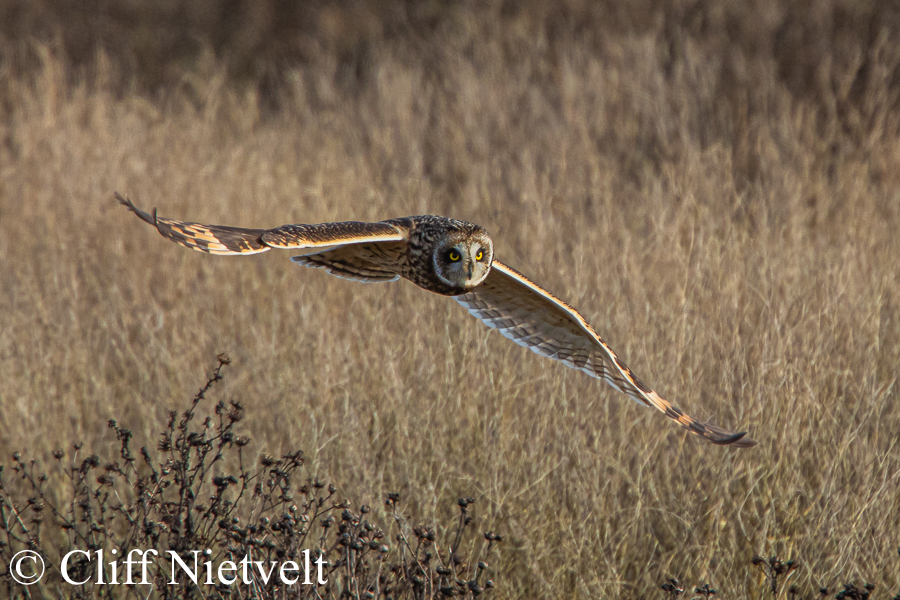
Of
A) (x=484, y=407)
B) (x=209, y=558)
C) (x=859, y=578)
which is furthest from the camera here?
(x=484, y=407)

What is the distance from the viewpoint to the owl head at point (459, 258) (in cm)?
266

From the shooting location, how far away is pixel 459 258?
105 inches

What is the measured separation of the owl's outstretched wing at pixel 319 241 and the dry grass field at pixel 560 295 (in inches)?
28.7

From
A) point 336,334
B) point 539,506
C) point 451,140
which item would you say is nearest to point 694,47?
point 451,140

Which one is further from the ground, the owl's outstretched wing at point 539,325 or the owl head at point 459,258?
the owl head at point 459,258

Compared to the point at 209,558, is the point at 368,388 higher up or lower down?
higher up

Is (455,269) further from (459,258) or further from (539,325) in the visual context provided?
(539,325)

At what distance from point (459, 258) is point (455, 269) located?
0.03 m

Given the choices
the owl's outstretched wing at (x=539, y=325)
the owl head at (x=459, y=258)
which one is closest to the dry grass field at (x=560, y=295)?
the owl's outstretched wing at (x=539, y=325)

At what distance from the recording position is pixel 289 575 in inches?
102

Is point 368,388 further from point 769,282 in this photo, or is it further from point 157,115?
point 157,115

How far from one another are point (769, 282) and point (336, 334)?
6.49 ft

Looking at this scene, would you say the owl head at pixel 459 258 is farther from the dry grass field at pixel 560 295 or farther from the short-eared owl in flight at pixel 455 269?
the dry grass field at pixel 560 295

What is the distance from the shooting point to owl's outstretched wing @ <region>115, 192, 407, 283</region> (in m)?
2.10
